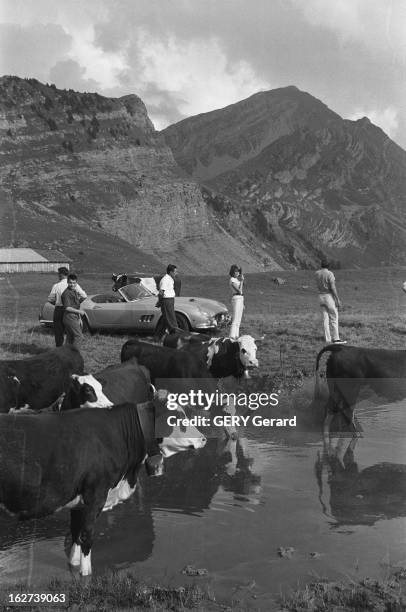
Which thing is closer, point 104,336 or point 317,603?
point 317,603

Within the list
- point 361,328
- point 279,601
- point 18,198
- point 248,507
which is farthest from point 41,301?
point 18,198

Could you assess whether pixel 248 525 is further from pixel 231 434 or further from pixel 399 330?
pixel 399 330

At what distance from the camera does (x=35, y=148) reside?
130m

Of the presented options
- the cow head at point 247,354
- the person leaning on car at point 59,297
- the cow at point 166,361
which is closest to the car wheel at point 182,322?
the person leaning on car at point 59,297

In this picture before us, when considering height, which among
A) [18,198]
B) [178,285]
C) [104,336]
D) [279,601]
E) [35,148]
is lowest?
[279,601]

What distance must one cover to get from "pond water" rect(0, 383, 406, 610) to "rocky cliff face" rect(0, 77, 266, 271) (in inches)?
3985

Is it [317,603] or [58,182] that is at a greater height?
[58,182]

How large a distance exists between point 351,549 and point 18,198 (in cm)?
11606

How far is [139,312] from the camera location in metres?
22.7

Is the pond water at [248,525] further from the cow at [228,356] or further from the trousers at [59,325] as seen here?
the trousers at [59,325]

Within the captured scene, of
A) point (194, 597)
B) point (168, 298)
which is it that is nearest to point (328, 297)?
point (168, 298)

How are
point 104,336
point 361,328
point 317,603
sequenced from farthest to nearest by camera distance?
1. point 361,328
2. point 104,336
3. point 317,603

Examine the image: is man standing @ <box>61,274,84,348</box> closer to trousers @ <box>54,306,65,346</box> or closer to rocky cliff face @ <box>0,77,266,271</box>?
trousers @ <box>54,306,65,346</box>

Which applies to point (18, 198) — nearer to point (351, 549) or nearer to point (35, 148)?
point (35, 148)
